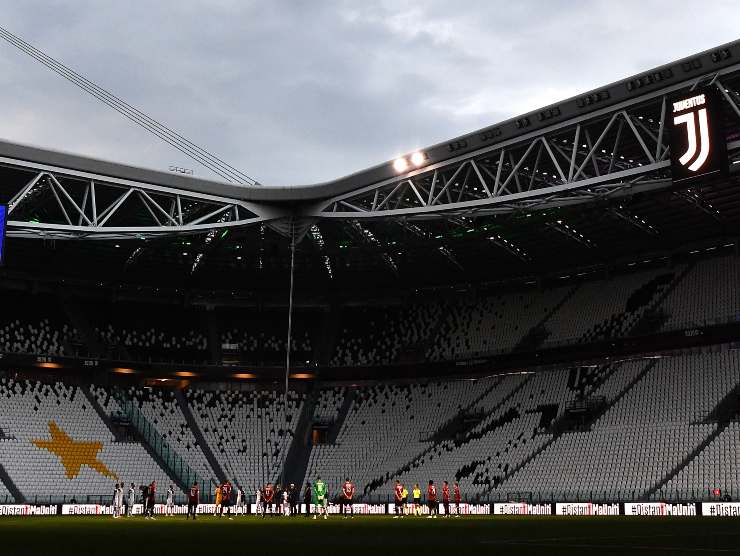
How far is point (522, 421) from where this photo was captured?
52.3m

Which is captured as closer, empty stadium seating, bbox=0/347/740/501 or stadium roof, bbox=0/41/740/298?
stadium roof, bbox=0/41/740/298

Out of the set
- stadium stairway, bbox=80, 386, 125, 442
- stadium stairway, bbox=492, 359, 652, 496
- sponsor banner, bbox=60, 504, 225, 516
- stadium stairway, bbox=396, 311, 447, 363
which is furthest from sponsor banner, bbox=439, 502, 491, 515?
stadium stairway, bbox=80, 386, 125, 442

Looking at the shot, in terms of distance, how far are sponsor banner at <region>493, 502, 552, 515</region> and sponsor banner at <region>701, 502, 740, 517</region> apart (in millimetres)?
7284

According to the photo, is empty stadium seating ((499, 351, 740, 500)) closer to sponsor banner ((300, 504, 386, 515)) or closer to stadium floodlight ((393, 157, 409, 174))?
sponsor banner ((300, 504, 386, 515))

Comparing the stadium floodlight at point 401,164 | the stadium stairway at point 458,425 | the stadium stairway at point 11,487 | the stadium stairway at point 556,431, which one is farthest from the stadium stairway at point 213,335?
the stadium floodlight at point 401,164

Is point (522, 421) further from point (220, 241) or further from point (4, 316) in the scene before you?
point (4, 316)

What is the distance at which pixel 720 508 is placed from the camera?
3747 cm

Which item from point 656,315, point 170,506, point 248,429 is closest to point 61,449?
point 170,506

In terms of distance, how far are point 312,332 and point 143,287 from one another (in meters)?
12.3

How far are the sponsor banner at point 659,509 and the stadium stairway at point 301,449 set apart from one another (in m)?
22.2

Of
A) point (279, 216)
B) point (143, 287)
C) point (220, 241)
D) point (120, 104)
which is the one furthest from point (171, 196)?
point (143, 287)

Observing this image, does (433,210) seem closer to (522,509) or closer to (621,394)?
(522,509)

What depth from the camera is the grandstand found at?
4022 centimetres

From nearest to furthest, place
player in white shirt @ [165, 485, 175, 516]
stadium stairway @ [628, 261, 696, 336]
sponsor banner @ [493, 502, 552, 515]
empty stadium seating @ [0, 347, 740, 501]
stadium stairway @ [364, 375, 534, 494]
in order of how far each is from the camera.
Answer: sponsor banner @ [493, 502, 552, 515]
empty stadium seating @ [0, 347, 740, 501]
player in white shirt @ [165, 485, 175, 516]
stadium stairway @ [628, 261, 696, 336]
stadium stairway @ [364, 375, 534, 494]
